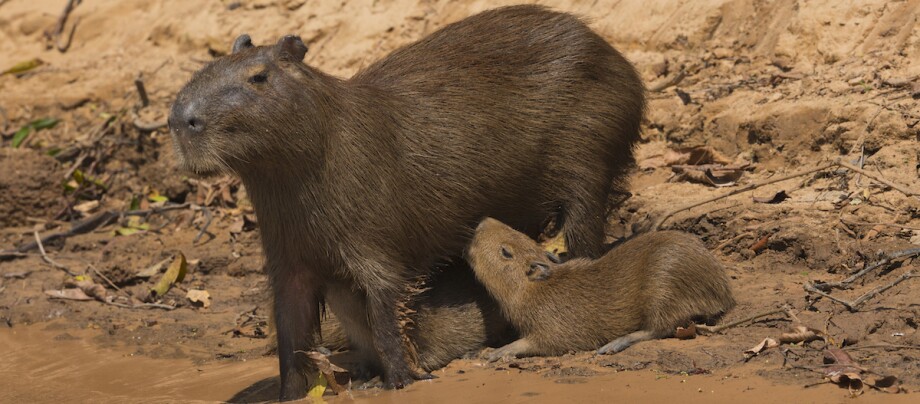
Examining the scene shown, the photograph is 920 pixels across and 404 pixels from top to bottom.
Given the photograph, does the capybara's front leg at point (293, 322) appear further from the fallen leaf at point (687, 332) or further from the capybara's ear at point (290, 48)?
the fallen leaf at point (687, 332)

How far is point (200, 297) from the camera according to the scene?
7105mm

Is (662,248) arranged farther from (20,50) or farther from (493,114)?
(20,50)

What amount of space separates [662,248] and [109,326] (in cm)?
340

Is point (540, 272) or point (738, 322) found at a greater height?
point (540, 272)

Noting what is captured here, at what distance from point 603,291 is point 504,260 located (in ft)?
1.91

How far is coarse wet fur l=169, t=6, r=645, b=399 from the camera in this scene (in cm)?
501

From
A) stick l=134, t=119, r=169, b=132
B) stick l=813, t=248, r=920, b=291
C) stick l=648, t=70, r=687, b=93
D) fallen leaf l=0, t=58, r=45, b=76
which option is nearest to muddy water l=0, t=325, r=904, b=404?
stick l=813, t=248, r=920, b=291

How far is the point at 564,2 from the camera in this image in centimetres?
848

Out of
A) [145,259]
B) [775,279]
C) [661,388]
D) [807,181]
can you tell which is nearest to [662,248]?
[775,279]

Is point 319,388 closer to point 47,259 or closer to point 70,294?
point 70,294

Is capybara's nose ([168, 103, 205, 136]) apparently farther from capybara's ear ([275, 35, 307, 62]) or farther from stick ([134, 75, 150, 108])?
stick ([134, 75, 150, 108])

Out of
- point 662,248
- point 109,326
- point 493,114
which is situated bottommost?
point 109,326

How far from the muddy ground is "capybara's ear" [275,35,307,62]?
1.58 metres

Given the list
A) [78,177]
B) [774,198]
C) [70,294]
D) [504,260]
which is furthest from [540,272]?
[78,177]
